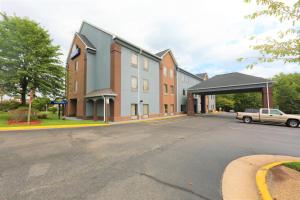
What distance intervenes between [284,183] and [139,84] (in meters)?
19.1

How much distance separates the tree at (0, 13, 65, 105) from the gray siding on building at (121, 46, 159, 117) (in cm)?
765

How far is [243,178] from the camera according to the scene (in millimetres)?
3885

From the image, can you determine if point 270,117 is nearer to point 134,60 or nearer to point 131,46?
point 134,60

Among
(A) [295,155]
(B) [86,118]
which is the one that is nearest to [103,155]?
(A) [295,155]

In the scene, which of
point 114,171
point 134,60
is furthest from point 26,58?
point 114,171

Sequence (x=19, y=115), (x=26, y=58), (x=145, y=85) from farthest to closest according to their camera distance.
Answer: (x=145, y=85)
(x=26, y=58)
(x=19, y=115)

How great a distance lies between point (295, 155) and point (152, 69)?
2064cm

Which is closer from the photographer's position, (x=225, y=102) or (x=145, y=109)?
(x=145, y=109)

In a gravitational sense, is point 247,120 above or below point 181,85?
below

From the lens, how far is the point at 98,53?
68.0 feet

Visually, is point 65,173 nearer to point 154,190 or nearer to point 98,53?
point 154,190

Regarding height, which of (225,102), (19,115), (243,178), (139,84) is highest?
(139,84)

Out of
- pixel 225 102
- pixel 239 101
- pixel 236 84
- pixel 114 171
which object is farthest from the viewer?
pixel 225 102

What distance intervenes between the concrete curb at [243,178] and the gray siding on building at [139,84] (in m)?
15.2
